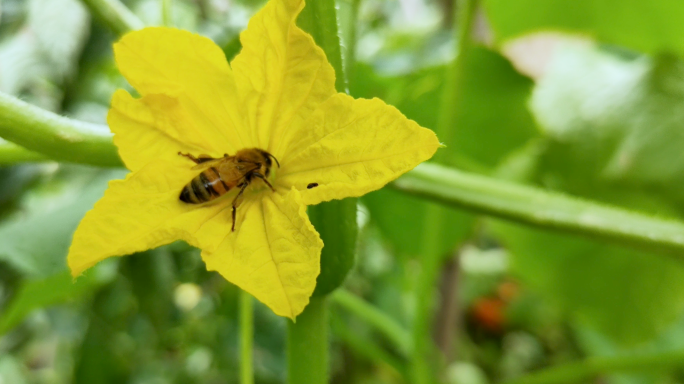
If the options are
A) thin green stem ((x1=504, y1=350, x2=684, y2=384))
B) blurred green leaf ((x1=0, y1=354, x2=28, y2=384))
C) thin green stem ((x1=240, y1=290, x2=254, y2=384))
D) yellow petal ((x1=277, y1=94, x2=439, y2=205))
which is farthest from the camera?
blurred green leaf ((x1=0, y1=354, x2=28, y2=384))

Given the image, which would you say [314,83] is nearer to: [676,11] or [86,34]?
[86,34]

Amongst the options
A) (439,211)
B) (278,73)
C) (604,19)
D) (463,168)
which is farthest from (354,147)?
(604,19)

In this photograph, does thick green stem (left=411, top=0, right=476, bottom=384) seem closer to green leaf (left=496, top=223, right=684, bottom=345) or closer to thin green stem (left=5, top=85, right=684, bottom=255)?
thin green stem (left=5, top=85, right=684, bottom=255)

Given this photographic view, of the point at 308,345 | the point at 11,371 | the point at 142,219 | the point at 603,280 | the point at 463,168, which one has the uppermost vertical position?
the point at 142,219

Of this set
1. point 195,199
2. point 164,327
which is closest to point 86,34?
point 164,327

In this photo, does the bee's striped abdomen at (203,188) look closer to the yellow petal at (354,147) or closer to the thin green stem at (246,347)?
the yellow petal at (354,147)

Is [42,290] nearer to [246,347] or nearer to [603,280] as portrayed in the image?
[246,347]

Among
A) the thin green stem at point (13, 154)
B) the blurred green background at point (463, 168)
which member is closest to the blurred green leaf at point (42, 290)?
the blurred green background at point (463, 168)

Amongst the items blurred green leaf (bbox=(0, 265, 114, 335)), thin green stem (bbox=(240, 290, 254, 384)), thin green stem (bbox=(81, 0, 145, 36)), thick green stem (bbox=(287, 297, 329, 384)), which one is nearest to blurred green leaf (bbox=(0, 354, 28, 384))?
blurred green leaf (bbox=(0, 265, 114, 335))

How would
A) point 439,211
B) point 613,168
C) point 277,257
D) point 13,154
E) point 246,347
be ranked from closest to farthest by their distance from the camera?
point 277,257
point 13,154
point 246,347
point 439,211
point 613,168
